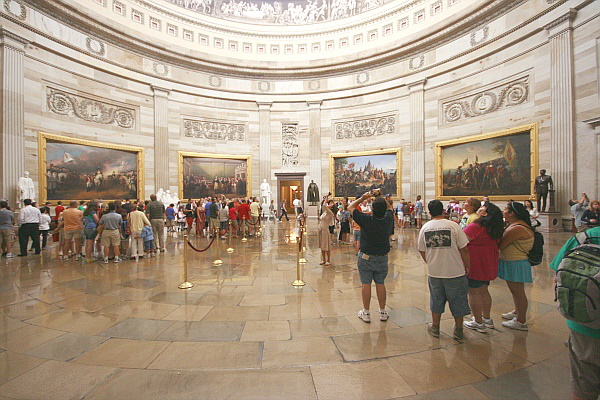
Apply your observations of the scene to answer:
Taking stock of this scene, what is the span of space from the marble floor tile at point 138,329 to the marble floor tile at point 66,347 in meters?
0.18

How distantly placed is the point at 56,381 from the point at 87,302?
2574 mm

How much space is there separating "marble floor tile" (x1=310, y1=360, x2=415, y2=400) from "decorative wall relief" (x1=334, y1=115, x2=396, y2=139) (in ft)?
69.1

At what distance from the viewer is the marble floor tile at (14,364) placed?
290 centimetres

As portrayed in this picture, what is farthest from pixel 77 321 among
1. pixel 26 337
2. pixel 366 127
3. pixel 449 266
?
pixel 366 127

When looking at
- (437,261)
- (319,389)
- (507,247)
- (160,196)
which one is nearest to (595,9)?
(507,247)

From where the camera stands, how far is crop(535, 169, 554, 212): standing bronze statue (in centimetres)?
1261

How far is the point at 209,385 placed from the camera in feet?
8.95

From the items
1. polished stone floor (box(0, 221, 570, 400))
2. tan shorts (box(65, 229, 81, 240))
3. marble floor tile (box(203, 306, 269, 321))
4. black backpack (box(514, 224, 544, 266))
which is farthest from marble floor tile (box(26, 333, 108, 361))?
tan shorts (box(65, 229, 81, 240))

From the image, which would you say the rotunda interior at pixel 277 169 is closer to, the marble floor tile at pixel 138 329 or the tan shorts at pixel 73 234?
the marble floor tile at pixel 138 329

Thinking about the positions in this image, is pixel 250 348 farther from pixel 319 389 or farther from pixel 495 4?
pixel 495 4

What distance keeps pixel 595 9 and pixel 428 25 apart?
32.4ft

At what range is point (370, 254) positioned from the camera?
416 centimetres

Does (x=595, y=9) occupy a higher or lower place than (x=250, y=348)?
higher

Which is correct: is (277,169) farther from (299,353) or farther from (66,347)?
A: (299,353)
